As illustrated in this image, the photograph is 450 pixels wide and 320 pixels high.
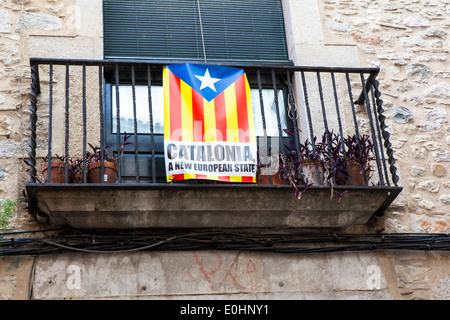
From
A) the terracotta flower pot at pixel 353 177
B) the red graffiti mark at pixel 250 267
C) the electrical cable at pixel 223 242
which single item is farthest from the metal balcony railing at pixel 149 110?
the red graffiti mark at pixel 250 267

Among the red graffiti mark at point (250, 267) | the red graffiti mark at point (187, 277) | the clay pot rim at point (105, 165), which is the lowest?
the red graffiti mark at point (187, 277)

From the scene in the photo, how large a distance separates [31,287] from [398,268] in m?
2.62

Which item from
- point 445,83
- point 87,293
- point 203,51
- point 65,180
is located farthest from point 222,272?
point 445,83

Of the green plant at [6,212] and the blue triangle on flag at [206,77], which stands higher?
the blue triangle on flag at [206,77]

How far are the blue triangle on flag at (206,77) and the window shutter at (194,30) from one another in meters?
0.73

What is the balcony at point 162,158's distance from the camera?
4848mm

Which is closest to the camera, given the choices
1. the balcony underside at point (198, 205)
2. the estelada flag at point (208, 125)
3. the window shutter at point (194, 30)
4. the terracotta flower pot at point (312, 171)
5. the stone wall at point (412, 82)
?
the balcony underside at point (198, 205)

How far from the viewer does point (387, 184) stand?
5195 mm

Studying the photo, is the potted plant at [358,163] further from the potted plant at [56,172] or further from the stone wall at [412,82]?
the potted plant at [56,172]

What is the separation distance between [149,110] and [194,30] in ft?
4.67

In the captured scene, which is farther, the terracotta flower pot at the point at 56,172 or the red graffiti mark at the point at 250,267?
the red graffiti mark at the point at 250,267

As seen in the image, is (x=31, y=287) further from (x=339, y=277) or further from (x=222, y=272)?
(x=339, y=277)

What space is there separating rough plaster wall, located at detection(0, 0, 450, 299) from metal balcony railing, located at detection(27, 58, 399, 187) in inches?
6.2

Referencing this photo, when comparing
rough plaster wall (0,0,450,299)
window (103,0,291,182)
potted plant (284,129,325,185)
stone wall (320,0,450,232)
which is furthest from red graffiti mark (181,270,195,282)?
stone wall (320,0,450,232)
